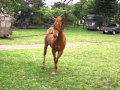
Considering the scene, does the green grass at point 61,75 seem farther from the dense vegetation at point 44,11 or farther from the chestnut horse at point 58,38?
the dense vegetation at point 44,11

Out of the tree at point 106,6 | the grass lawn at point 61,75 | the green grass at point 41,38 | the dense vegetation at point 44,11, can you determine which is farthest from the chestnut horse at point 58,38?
the tree at point 106,6

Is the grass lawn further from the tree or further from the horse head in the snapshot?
the tree

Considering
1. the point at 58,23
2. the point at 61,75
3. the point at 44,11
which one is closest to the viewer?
the point at 58,23

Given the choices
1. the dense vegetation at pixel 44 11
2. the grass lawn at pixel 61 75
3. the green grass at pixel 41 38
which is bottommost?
the green grass at pixel 41 38

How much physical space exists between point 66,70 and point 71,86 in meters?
2.25

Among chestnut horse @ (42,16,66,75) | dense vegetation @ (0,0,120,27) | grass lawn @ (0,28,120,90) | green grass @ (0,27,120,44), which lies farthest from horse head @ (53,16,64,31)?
dense vegetation @ (0,0,120,27)

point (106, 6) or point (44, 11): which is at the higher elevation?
point (106, 6)

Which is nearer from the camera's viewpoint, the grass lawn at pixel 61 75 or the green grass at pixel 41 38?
the grass lawn at pixel 61 75

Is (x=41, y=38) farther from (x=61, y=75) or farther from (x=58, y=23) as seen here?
(x=58, y=23)

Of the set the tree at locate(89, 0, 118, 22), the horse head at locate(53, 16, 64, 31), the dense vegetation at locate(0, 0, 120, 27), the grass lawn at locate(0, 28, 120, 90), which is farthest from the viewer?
the tree at locate(89, 0, 118, 22)

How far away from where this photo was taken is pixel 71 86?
895 centimetres

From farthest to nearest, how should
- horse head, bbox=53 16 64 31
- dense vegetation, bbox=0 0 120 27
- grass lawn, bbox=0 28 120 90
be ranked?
dense vegetation, bbox=0 0 120 27
horse head, bbox=53 16 64 31
grass lawn, bbox=0 28 120 90

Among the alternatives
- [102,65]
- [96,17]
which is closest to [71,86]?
[102,65]

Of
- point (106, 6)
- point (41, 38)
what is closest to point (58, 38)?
point (41, 38)
